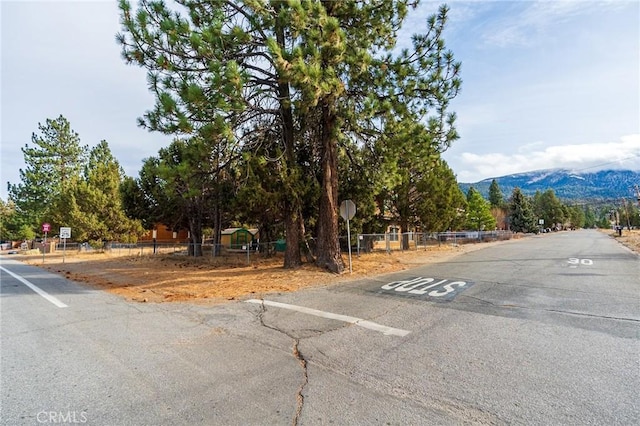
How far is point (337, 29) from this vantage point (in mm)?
8703

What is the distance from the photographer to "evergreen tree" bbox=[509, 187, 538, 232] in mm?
62281

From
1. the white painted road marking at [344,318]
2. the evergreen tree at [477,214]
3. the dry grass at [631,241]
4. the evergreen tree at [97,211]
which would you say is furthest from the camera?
the evergreen tree at [477,214]

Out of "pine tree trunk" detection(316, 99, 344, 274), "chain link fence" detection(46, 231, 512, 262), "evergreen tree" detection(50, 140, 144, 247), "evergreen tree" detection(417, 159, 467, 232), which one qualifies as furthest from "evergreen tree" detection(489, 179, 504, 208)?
"pine tree trunk" detection(316, 99, 344, 274)

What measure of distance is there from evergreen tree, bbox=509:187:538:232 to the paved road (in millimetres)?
62021

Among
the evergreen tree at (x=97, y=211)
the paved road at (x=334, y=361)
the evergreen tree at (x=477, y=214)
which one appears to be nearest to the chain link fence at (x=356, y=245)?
the evergreen tree at (x=97, y=211)

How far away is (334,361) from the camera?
13.4 feet

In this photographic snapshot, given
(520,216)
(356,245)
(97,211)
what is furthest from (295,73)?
(520,216)

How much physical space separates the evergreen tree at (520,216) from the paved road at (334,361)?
203 feet

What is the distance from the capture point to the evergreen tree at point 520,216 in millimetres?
62281

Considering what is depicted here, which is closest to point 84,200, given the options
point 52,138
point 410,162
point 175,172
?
point 52,138

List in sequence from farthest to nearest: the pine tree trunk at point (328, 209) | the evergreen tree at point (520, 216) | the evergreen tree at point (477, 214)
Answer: the evergreen tree at point (520, 216) → the evergreen tree at point (477, 214) → the pine tree trunk at point (328, 209)

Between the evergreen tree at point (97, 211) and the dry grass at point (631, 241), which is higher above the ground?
the evergreen tree at point (97, 211)

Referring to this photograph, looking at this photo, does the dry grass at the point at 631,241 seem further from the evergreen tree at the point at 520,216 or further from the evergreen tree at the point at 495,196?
the evergreen tree at the point at 495,196

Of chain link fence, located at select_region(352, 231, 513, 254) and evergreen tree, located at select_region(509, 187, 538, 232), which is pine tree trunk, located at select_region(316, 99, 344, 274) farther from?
evergreen tree, located at select_region(509, 187, 538, 232)
